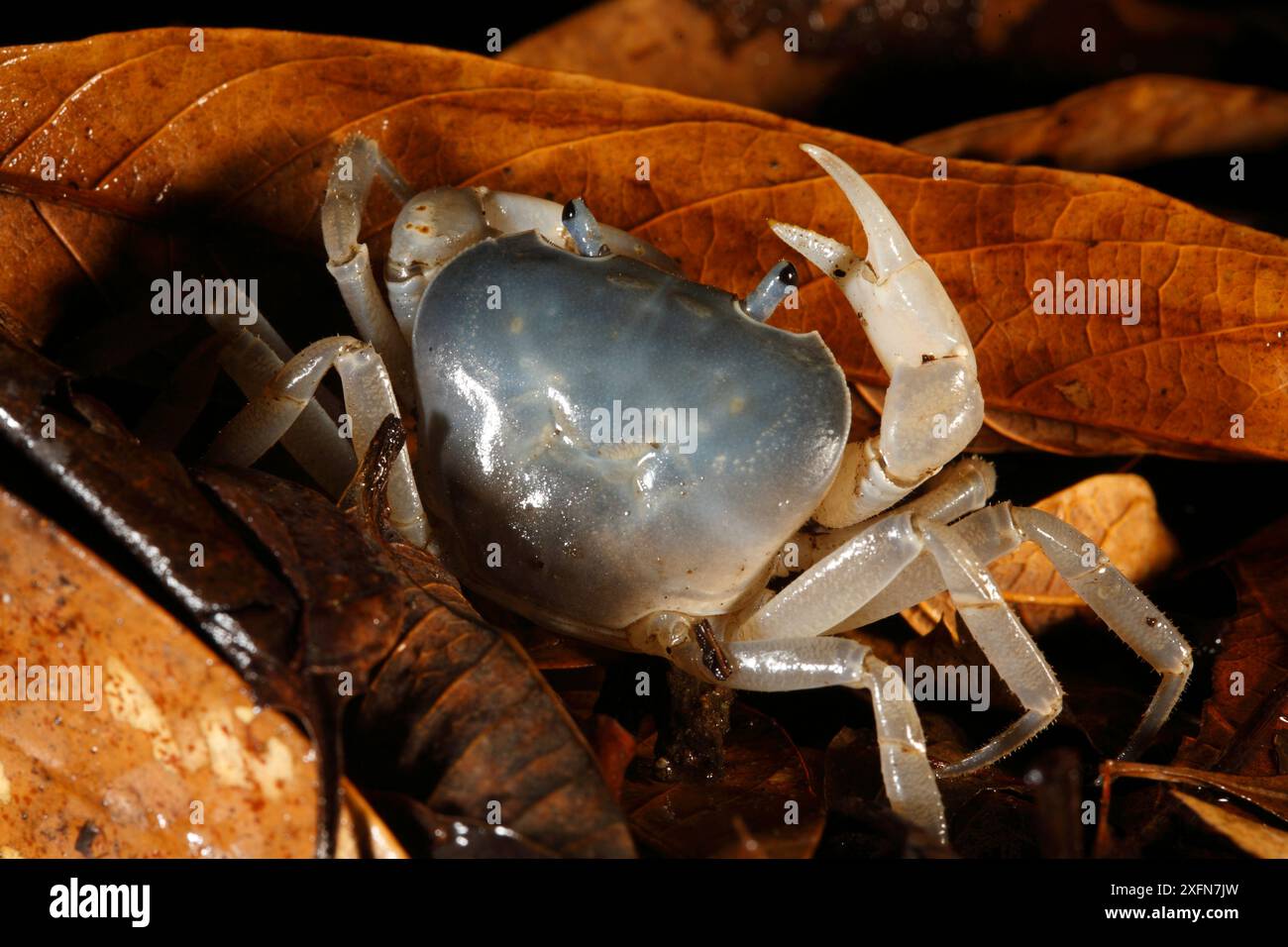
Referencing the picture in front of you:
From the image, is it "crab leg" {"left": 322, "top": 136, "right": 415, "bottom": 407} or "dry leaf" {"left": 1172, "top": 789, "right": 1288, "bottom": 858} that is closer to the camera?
"dry leaf" {"left": 1172, "top": 789, "right": 1288, "bottom": 858}

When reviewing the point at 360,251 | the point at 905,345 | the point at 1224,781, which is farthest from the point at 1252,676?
the point at 360,251

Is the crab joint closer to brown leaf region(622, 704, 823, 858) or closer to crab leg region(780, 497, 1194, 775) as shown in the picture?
brown leaf region(622, 704, 823, 858)

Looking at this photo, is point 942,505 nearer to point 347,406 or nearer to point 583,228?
point 583,228

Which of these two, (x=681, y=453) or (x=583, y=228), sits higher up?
(x=583, y=228)

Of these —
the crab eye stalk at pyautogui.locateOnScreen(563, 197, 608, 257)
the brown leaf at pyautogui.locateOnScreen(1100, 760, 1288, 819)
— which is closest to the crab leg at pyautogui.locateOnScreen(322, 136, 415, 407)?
the crab eye stalk at pyautogui.locateOnScreen(563, 197, 608, 257)

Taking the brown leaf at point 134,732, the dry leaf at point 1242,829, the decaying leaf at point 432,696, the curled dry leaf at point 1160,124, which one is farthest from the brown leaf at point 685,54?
the dry leaf at point 1242,829

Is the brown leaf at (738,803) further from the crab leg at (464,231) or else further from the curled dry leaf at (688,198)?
the crab leg at (464,231)

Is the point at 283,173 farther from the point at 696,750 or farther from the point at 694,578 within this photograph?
the point at 696,750
